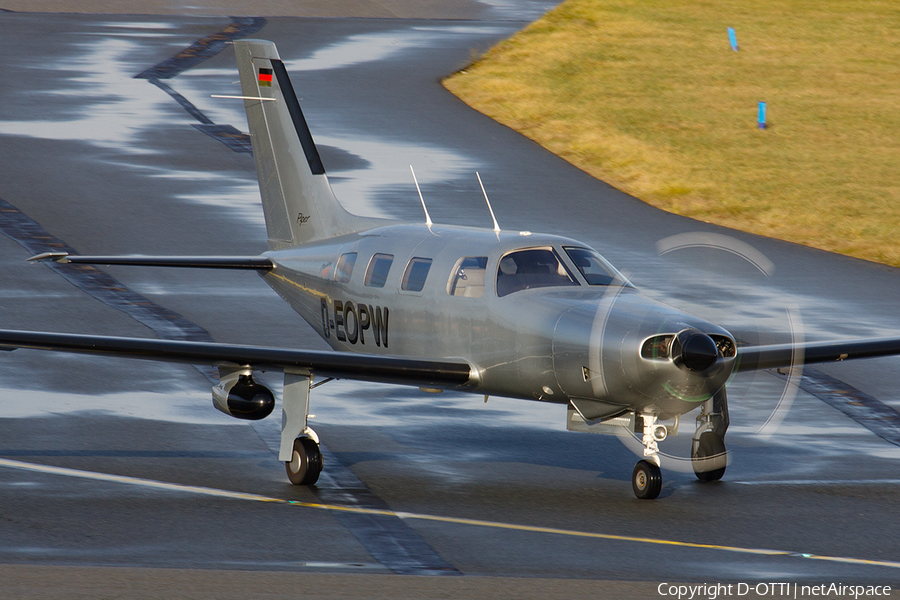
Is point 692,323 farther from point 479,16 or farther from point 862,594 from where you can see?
point 479,16

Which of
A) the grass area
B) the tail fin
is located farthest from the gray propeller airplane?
the grass area

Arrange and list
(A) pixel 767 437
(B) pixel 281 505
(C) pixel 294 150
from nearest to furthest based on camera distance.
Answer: (B) pixel 281 505 < (A) pixel 767 437 < (C) pixel 294 150

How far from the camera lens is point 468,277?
42.3ft

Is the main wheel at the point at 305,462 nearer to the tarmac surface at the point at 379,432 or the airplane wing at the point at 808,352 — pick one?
the tarmac surface at the point at 379,432

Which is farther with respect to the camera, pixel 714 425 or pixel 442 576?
pixel 714 425

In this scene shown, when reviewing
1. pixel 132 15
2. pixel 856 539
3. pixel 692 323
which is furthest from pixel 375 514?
pixel 132 15

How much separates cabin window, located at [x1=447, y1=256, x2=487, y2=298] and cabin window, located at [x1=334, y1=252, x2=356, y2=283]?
2079 millimetres

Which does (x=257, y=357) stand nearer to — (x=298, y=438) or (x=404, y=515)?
(x=298, y=438)

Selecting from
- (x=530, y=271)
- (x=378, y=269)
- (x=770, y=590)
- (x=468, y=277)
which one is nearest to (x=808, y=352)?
(x=530, y=271)

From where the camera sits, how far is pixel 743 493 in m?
12.7

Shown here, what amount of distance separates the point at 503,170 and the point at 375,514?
20550 millimetres

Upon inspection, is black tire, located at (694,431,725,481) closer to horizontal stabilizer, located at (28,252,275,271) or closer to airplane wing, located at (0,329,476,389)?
airplane wing, located at (0,329,476,389)

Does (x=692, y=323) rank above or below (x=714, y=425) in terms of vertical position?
above

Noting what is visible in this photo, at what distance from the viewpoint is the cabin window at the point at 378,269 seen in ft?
46.1
